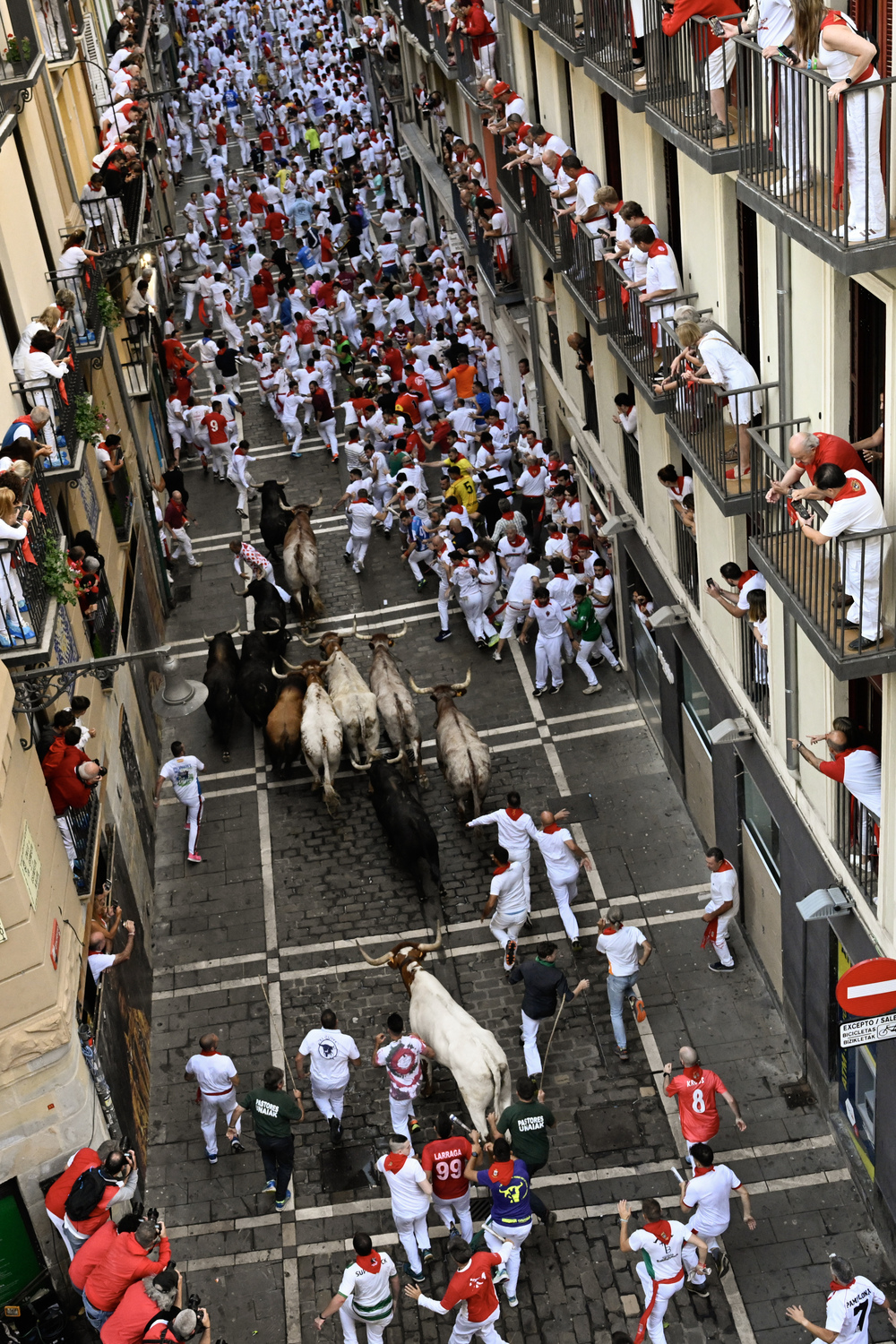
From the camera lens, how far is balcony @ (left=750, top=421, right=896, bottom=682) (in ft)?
33.1

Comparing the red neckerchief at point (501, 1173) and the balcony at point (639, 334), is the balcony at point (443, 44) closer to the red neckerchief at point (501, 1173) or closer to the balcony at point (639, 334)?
the balcony at point (639, 334)

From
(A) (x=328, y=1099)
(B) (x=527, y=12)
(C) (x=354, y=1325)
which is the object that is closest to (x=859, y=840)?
(C) (x=354, y=1325)

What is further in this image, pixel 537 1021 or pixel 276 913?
pixel 276 913

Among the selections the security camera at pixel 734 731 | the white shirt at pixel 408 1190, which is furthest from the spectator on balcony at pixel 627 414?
the white shirt at pixel 408 1190

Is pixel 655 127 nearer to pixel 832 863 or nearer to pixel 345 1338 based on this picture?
pixel 832 863

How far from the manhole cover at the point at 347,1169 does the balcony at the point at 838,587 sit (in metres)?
7.11

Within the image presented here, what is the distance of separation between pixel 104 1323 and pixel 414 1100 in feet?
14.0

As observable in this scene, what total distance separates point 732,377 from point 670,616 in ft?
15.1

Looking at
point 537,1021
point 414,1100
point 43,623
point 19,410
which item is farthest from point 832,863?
point 19,410

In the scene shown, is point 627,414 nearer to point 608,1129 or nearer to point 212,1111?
point 608,1129

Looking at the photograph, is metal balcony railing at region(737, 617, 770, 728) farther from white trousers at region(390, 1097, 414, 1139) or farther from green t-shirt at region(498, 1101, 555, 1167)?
white trousers at region(390, 1097, 414, 1139)

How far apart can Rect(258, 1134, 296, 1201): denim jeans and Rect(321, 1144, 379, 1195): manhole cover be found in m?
0.43

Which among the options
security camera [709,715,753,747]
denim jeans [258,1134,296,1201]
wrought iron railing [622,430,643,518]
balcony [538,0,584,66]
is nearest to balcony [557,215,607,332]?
wrought iron railing [622,430,643,518]

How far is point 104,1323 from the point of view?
12.0 metres
